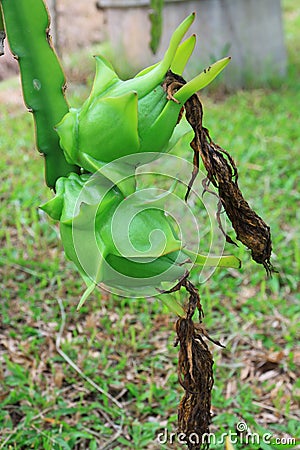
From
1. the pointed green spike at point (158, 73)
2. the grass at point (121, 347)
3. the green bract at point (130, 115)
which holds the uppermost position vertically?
the pointed green spike at point (158, 73)

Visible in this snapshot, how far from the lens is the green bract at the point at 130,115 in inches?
24.7

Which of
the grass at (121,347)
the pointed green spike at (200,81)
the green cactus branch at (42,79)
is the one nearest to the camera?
the pointed green spike at (200,81)

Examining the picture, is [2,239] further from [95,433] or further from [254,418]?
[254,418]

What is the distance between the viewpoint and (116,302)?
1.55 meters

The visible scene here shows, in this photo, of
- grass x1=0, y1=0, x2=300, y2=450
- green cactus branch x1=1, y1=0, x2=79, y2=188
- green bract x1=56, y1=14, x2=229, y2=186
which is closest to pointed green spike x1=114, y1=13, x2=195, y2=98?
green bract x1=56, y1=14, x2=229, y2=186

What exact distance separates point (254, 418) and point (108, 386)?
1.00 feet

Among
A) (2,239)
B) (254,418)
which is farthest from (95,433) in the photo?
(2,239)

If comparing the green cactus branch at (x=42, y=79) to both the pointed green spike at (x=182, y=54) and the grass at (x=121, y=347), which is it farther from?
the grass at (x=121, y=347)

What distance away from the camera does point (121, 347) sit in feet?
4.62

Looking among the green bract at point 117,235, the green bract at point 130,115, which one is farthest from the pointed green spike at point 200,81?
the green bract at point 117,235

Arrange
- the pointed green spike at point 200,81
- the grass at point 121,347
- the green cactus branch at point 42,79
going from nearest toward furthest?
the pointed green spike at point 200,81 → the green cactus branch at point 42,79 → the grass at point 121,347

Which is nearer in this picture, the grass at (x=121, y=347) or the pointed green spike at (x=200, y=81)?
the pointed green spike at (x=200, y=81)

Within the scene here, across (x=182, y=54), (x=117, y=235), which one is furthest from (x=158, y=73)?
(x=117, y=235)

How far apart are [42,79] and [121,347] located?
80cm
